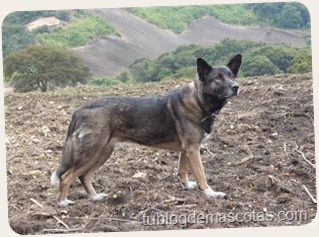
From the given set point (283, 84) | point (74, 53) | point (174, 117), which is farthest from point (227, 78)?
point (283, 84)

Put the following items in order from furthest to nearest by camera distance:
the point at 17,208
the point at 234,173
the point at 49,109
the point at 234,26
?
the point at 49,109, the point at 234,26, the point at 234,173, the point at 17,208

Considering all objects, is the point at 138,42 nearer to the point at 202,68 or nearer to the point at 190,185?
the point at 202,68

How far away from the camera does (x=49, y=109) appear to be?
1059 cm

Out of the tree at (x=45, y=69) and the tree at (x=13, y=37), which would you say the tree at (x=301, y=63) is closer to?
the tree at (x=45, y=69)

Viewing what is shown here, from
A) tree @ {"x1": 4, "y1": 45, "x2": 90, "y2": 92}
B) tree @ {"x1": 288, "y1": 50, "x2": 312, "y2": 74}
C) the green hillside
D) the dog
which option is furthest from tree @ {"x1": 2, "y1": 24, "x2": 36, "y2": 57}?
tree @ {"x1": 288, "y1": 50, "x2": 312, "y2": 74}

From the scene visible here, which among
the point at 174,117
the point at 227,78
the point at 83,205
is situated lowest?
the point at 83,205

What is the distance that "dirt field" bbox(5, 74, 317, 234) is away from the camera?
770 cm

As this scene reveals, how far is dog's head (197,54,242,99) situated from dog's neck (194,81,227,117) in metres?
0.10

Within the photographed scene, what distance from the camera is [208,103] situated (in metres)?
8.27

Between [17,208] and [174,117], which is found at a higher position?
[174,117]

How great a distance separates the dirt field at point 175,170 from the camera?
303 inches

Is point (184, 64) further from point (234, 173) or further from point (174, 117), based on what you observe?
point (234, 173)

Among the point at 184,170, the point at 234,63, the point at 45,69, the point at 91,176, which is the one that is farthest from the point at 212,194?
the point at 45,69

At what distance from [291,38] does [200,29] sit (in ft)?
4.47
